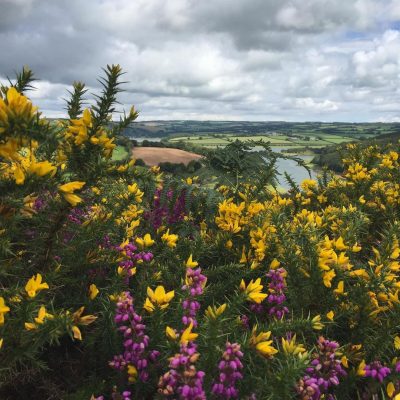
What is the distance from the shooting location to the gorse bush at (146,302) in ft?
5.45

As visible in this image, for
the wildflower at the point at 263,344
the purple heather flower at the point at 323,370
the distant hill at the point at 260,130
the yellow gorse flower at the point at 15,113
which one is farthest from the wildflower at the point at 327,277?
the distant hill at the point at 260,130

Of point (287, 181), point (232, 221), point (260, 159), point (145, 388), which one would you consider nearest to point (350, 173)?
point (287, 181)

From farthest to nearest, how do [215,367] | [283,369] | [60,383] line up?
[60,383] → [215,367] → [283,369]

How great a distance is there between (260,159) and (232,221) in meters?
1.67

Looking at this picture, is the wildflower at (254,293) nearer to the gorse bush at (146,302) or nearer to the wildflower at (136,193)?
the gorse bush at (146,302)

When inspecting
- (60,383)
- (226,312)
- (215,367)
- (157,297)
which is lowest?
(60,383)

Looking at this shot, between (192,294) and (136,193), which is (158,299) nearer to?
(192,294)

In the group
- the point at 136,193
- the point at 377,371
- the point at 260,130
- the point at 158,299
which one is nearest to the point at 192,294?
the point at 158,299

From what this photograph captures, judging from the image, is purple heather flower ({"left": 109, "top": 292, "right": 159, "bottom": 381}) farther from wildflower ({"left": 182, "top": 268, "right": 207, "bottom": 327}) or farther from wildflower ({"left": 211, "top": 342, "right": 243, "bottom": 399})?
wildflower ({"left": 211, "top": 342, "right": 243, "bottom": 399})

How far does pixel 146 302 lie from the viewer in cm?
203

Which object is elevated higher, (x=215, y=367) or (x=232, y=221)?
(x=232, y=221)

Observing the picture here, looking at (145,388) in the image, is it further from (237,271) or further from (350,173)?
(350,173)

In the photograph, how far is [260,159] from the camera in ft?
16.0

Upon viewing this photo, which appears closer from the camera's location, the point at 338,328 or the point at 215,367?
the point at 215,367
